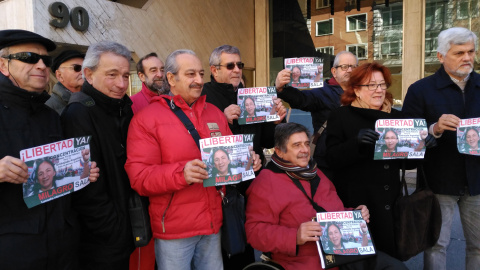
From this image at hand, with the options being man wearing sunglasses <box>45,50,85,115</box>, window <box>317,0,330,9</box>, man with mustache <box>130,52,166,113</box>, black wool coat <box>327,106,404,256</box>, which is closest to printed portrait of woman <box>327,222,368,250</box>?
black wool coat <box>327,106,404,256</box>

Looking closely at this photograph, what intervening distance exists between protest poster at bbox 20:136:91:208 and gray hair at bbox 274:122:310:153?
147cm

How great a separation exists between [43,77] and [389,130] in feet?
7.45

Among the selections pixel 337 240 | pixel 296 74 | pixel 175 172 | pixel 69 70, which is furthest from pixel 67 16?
pixel 337 240

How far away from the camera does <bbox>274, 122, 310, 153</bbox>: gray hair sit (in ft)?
9.53

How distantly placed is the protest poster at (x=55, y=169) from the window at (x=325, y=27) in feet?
30.7

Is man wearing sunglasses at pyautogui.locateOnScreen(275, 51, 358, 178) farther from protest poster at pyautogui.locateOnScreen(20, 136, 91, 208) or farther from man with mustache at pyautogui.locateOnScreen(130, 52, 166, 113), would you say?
protest poster at pyautogui.locateOnScreen(20, 136, 91, 208)

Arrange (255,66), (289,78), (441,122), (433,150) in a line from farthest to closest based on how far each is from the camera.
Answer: (255,66) → (289,78) → (433,150) → (441,122)

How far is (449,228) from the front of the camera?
3021 mm

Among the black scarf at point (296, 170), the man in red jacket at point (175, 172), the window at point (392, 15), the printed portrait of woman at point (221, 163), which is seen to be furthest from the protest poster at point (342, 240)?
the window at point (392, 15)

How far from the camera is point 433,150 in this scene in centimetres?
305

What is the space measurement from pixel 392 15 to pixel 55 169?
31.3 ft

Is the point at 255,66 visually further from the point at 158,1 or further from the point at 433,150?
the point at 433,150

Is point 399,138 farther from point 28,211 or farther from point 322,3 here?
point 322,3

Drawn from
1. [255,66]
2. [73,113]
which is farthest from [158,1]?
[73,113]
